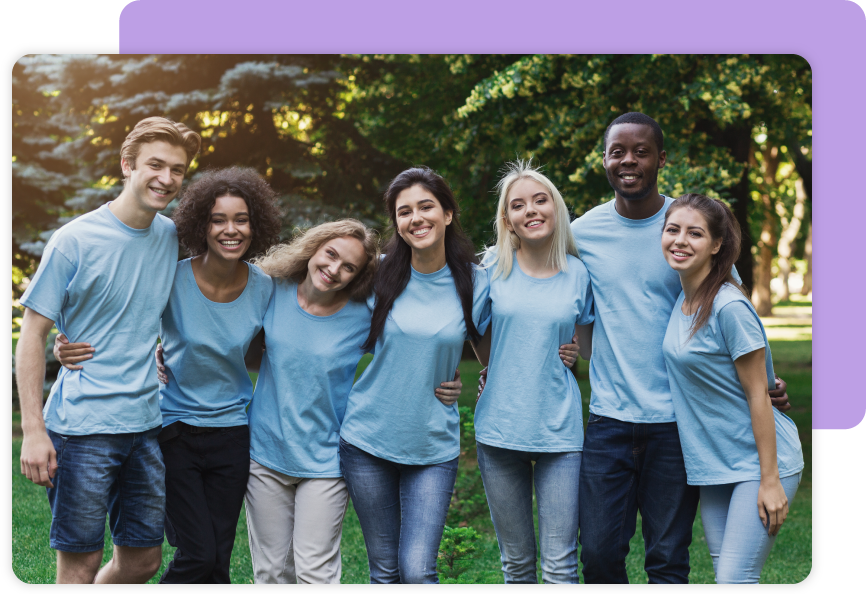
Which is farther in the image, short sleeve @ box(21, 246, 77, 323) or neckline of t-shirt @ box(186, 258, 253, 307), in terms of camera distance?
neckline of t-shirt @ box(186, 258, 253, 307)

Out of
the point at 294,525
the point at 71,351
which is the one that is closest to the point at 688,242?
the point at 294,525

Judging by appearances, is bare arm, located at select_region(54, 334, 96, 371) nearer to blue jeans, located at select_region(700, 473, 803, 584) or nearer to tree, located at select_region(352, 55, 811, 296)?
blue jeans, located at select_region(700, 473, 803, 584)

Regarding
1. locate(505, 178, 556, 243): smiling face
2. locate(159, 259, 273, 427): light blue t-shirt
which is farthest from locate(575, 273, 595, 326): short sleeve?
locate(159, 259, 273, 427): light blue t-shirt

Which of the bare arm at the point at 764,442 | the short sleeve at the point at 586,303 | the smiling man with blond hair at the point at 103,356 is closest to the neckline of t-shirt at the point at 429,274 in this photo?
the short sleeve at the point at 586,303

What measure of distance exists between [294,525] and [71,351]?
1.15 m

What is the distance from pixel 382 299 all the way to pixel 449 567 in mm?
2095

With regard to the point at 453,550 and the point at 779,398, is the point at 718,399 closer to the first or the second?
the point at 779,398

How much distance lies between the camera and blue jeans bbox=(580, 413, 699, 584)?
3.26m

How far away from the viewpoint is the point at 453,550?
4590 millimetres

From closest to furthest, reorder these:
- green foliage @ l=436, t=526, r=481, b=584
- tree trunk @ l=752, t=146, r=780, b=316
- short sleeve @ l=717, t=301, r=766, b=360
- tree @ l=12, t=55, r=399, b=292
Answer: short sleeve @ l=717, t=301, r=766, b=360 → green foliage @ l=436, t=526, r=481, b=584 → tree @ l=12, t=55, r=399, b=292 → tree trunk @ l=752, t=146, r=780, b=316

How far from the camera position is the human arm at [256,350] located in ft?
11.7

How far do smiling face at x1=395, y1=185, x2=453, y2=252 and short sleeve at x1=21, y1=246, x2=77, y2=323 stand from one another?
51.7 inches

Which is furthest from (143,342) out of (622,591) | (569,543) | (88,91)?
(88,91)

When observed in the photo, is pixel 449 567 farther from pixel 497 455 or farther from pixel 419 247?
pixel 419 247
